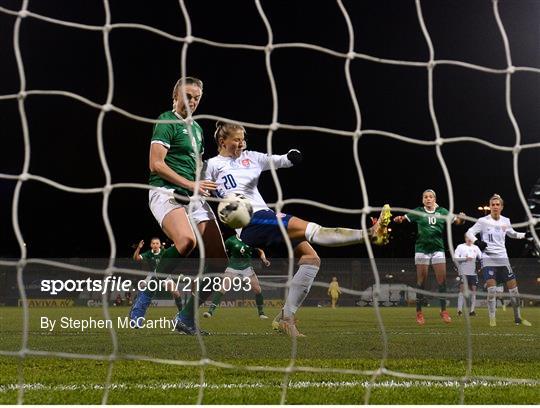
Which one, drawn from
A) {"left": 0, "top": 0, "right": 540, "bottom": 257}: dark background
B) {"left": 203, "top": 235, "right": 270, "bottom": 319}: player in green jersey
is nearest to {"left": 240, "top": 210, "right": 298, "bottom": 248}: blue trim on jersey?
{"left": 203, "top": 235, "right": 270, "bottom": 319}: player in green jersey

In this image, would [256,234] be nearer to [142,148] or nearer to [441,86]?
[142,148]

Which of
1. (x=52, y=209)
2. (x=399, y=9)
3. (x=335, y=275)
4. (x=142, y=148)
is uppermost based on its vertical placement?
(x=399, y=9)

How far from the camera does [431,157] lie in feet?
108

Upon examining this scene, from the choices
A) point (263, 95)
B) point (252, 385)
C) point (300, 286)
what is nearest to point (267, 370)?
point (252, 385)

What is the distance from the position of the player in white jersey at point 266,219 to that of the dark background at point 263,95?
667 inches

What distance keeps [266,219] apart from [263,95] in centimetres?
2266

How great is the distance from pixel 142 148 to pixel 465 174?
1579 cm

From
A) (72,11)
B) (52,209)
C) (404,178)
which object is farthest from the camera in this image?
(404,178)

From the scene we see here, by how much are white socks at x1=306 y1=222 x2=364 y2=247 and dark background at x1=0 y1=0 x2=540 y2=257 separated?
60.6 ft

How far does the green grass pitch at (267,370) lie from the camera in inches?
127

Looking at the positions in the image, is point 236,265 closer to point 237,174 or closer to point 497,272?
point 497,272

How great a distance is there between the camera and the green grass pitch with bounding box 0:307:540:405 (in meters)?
3.23

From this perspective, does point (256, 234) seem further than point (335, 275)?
No

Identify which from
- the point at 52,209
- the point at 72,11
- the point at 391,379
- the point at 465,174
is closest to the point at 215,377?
the point at 391,379
